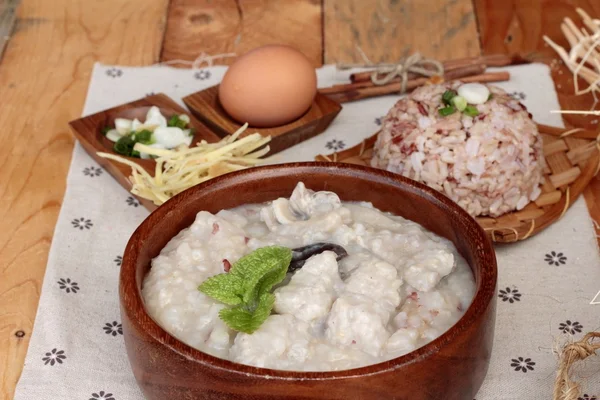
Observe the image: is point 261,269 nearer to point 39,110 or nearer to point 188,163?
point 188,163

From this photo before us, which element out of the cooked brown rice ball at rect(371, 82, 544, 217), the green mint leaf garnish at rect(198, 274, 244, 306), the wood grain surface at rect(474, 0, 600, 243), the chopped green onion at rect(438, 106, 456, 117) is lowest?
the wood grain surface at rect(474, 0, 600, 243)

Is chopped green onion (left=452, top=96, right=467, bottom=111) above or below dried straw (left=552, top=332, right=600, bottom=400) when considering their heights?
above

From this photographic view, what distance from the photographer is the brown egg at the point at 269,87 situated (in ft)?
9.87

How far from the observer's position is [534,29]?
12.7 ft

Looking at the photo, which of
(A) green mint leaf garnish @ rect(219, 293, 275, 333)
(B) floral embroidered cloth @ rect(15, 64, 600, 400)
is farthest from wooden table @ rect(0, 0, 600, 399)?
(A) green mint leaf garnish @ rect(219, 293, 275, 333)

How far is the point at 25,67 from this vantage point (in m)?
3.57

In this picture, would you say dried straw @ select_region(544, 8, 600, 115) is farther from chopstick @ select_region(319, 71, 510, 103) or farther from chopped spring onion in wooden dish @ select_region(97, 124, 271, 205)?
chopped spring onion in wooden dish @ select_region(97, 124, 271, 205)

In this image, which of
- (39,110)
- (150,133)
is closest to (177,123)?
(150,133)

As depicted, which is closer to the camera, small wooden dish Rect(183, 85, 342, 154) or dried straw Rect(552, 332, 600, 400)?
dried straw Rect(552, 332, 600, 400)

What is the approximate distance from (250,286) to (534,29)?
236 cm

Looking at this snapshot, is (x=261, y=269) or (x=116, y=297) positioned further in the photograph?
(x=116, y=297)

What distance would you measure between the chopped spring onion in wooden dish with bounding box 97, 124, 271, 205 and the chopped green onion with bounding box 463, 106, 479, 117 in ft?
1.99

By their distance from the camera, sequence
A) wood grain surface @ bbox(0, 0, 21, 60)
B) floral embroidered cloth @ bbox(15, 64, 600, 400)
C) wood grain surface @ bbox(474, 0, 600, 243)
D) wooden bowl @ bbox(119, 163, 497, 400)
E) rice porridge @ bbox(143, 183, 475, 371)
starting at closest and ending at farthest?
wooden bowl @ bbox(119, 163, 497, 400) < rice porridge @ bbox(143, 183, 475, 371) < floral embroidered cloth @ bbox(15, 64, 600, 400) < wood grain surface @ bbox(474, 0, 600, 243) < wood grain surface @ bbox(0, 0, 21, 60)

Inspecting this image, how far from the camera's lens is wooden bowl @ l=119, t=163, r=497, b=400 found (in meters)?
1.79
